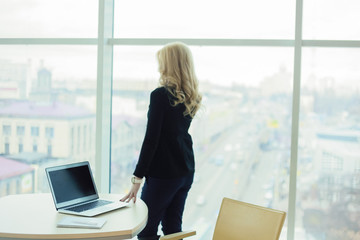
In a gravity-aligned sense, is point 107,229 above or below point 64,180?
below

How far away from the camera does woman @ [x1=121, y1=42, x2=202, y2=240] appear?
239cm

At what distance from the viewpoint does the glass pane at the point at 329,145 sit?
10.8 ft

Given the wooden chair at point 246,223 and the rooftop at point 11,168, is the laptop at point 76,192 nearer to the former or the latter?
the wooden chair at point 246,223

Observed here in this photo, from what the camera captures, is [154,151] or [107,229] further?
[154,151]

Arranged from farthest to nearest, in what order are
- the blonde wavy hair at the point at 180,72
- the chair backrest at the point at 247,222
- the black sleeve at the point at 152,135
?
the blonde wavy hair at the point at 180,72, the black sleeve at the point at 152,135, the chair backrest at the point at 247,222

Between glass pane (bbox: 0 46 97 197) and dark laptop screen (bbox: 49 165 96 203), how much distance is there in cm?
135

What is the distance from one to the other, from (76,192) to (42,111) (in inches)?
68.6

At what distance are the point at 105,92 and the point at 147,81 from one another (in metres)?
0.40

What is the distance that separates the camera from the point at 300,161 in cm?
338

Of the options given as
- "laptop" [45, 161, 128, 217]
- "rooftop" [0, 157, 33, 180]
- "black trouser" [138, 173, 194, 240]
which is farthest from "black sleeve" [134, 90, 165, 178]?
"rooftop" [0, 157, 33, 180]
